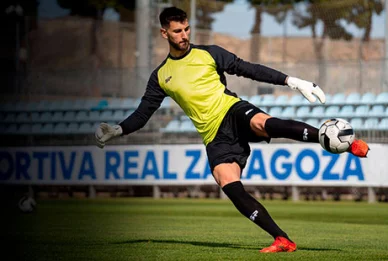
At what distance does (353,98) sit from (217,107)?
13338 millimetres

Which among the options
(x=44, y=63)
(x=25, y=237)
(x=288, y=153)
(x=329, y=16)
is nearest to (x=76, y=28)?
(x=44, y=63)

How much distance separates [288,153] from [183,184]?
8.38ft

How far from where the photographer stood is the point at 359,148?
23.7ft

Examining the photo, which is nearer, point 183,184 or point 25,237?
point 25,237

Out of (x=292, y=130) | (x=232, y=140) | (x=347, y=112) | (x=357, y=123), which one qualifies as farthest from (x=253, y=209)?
(x=347, y=112)

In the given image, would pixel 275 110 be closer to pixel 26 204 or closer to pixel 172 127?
pixel 172 127

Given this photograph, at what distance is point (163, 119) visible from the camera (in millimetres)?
22703

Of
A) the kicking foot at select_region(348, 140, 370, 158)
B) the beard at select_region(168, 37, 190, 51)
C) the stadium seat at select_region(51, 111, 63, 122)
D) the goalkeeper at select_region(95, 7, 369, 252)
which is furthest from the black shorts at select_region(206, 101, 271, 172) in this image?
the stadium seat at select_region(51, 111, 63, 122)

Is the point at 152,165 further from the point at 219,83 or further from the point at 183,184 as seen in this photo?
the point at 219,83

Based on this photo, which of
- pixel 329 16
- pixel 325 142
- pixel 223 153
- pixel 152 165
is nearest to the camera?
pixel 325 142

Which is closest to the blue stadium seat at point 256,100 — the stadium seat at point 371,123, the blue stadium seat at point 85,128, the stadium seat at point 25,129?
the stadium seat at point 371,123

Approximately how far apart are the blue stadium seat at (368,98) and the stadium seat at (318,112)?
1.22 metres

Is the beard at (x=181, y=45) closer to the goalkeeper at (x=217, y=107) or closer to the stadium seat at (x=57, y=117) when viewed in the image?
the goalkeeper at (x=217, y=107)

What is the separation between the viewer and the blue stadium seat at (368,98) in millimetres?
20688
